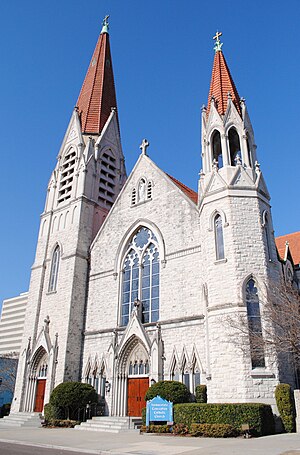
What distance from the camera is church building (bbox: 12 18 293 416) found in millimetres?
15727

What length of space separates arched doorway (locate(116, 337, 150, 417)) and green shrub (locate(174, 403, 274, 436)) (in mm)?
5611

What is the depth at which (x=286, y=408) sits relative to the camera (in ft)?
43.1

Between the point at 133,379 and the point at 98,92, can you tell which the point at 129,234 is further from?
the point at 98,92

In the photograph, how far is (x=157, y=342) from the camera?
18406 mm

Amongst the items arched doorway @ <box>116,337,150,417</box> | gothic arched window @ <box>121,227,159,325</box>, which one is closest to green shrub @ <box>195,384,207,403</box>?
arched doorway @ <box>116,337,150,417</box>

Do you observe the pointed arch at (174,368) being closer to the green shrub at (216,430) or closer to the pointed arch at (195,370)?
the pointed arch at (195,370)

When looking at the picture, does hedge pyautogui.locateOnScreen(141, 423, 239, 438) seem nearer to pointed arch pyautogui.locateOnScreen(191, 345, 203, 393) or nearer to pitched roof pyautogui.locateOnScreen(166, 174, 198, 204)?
pointed arch pyautogui.locateOnScreen(191, 345, 203, 393)

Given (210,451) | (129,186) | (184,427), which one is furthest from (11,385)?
(210,451)

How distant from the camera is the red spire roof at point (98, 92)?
102 ft

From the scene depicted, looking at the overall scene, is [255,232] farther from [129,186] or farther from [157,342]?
[129,186]

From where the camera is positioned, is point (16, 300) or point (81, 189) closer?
point (81, 189)

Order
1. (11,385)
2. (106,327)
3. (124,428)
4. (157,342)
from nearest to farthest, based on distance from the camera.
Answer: (124,428) → (157,342) → (106,327) → (11,385)

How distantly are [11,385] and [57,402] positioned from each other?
1415 cm

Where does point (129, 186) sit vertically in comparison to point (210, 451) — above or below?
above
